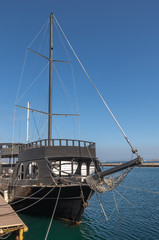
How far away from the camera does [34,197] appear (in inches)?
541

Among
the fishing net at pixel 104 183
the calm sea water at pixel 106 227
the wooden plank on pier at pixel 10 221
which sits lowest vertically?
the calm sea water at pixel 106 227

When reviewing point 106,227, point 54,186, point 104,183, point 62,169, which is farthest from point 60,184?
point 62,169

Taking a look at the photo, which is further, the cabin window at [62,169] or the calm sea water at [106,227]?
the cabin window at [62,169]

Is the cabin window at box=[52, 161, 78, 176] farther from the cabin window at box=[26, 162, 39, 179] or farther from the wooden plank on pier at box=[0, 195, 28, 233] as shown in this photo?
the wooden plank on pier at box=[0, 195, 28, 233]

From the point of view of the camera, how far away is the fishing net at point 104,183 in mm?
11602

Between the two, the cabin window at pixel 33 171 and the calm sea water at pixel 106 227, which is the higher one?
the cabin window at pixel 33 171

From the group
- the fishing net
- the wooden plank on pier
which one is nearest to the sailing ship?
the fishing net

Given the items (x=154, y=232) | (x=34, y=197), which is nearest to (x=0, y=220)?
(x=34, y=197)

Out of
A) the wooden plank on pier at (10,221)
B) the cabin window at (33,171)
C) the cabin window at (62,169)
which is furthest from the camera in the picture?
the cabin window at (33,171)

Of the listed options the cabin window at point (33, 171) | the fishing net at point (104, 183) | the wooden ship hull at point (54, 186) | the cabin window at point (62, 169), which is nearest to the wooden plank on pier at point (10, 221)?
the wooden ship hull at point (54, 186)

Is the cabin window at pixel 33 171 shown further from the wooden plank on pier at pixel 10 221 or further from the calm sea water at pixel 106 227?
the wooden plank on pier at pixel 10 221

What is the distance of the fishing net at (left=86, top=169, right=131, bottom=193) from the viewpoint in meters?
11.6

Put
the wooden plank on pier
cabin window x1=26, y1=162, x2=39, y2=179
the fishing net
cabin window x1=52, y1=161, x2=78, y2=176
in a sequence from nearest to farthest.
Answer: the wooden plank on pier → the fishing net → cabin window x1=52, y1=161, x2=78, y2=176 → cabin window x1=26, y1=162, x2=39, y2=179

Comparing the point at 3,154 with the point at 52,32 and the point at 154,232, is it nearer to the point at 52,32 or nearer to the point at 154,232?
the point at 52,32
